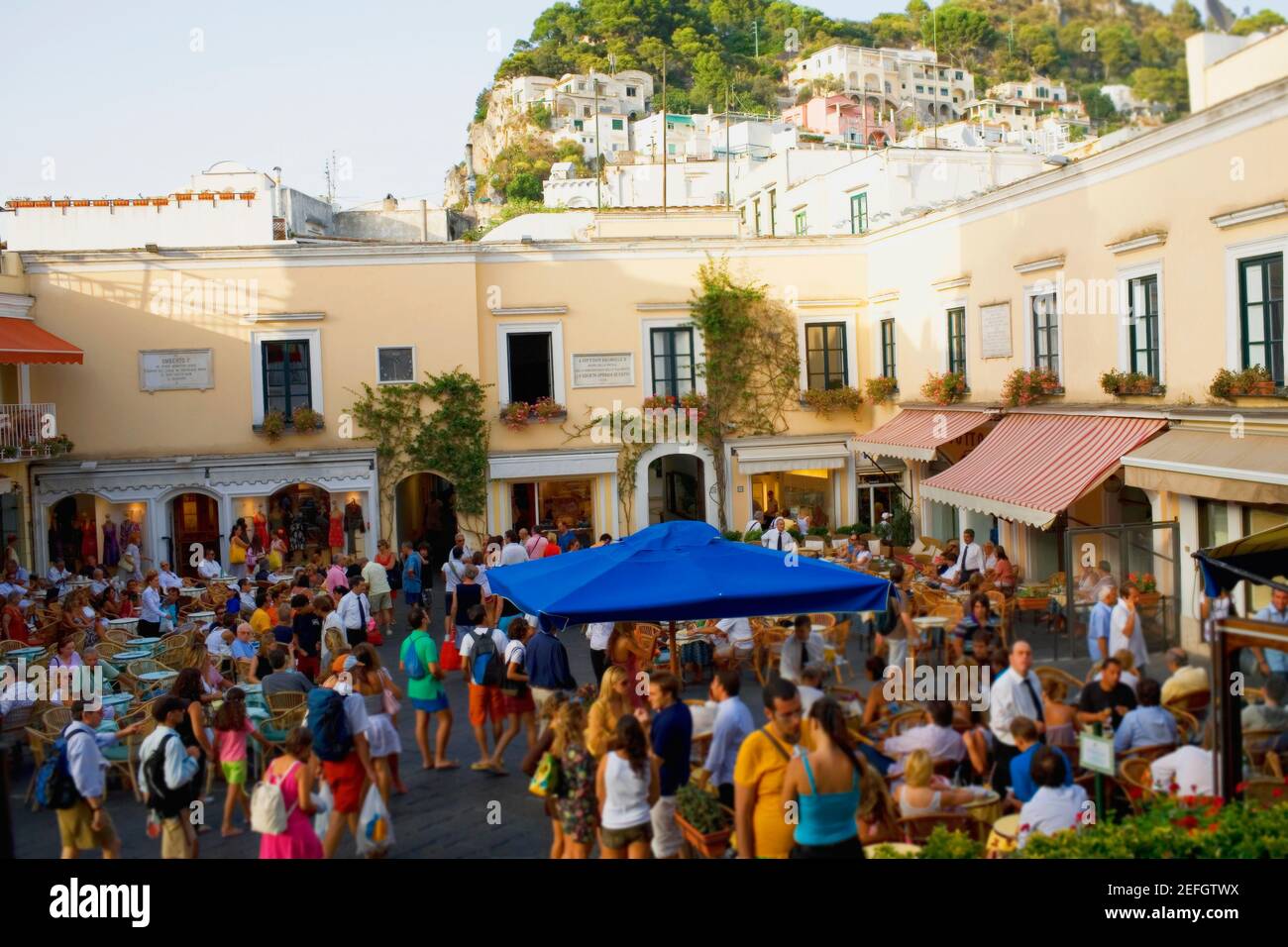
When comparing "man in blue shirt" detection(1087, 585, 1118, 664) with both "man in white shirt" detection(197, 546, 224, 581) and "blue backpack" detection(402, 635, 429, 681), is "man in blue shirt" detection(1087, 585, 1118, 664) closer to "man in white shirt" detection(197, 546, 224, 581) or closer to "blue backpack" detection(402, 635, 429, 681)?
"blue backpack" detection(402, 635, 429, 681)

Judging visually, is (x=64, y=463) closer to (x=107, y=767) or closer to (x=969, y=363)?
(x=107, y=767)

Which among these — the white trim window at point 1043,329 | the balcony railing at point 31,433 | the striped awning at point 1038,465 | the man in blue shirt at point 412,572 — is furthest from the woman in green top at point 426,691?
the balcony railing at point 31,433

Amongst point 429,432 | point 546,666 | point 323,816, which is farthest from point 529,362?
point 323,816

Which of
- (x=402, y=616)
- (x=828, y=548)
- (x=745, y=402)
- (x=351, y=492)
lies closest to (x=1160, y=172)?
(x=828, y=548)

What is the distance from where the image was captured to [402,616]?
68.2 ft

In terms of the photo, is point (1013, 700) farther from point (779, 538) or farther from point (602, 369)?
point (602, 369)

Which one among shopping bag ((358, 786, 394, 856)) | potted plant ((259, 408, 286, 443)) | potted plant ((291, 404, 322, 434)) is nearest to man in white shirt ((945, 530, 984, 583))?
shopping bag ((358, 786, 394, 856))

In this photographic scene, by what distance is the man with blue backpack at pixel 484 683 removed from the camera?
444 inches

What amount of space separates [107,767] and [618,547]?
17.4 feet

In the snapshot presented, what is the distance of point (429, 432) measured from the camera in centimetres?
2386

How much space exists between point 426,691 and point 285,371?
14.2m

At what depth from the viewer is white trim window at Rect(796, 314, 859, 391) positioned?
2561 cm

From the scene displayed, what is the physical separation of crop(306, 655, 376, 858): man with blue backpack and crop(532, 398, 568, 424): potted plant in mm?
15263
